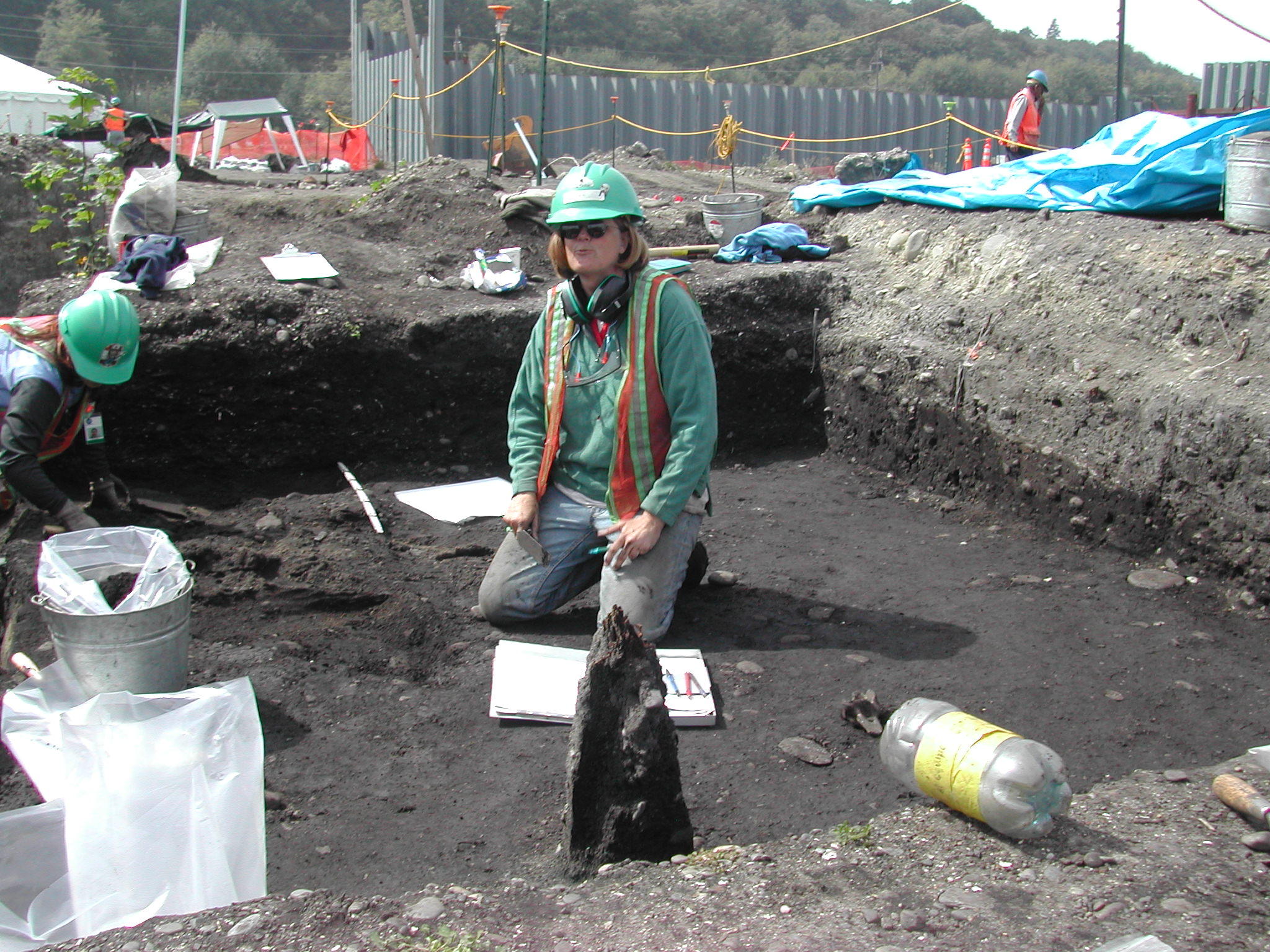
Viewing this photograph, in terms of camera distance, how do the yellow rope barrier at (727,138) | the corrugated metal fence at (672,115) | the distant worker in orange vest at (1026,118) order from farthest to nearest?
the corrugated metal fence at (672,115) → the distant worker in orange vest at (1026,118) → the yellow rope barrier at (727,138)

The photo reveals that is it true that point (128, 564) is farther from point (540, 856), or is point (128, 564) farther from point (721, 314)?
point (721, 314)

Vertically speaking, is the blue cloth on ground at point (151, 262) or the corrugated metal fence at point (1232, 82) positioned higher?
the corrugated metal fence at point (1232, 82)

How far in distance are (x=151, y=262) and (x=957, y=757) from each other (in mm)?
5001

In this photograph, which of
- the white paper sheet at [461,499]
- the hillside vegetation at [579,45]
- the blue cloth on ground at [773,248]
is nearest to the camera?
the white paper sheet at [461,499]

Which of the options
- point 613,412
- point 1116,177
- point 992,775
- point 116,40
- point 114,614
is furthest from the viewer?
point 116,40

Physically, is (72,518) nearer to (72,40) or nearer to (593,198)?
(593,198)

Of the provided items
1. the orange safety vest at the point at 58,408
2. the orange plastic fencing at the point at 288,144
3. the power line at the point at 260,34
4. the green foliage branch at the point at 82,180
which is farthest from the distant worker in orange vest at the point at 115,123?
the power line at the point at 260,34

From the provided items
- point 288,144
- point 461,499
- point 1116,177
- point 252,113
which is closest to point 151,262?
point 461,499

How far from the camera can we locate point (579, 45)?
1724 inches

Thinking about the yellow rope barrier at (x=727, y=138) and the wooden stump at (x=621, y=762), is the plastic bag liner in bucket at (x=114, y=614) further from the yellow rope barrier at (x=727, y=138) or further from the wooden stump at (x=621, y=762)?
the yellow rope barrier at (x=727, y=138)

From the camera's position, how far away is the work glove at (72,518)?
401cm

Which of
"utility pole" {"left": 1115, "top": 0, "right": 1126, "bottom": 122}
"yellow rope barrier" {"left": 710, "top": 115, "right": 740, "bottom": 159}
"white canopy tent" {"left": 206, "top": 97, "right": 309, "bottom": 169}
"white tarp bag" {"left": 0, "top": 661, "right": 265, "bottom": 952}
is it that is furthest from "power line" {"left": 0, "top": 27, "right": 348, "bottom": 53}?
"white tarp bag" {"left": 0, "top": 661, "right": 265, "bottom": 952}

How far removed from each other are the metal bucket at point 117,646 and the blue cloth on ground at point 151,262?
3137 mm

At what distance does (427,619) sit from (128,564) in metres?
1.07
